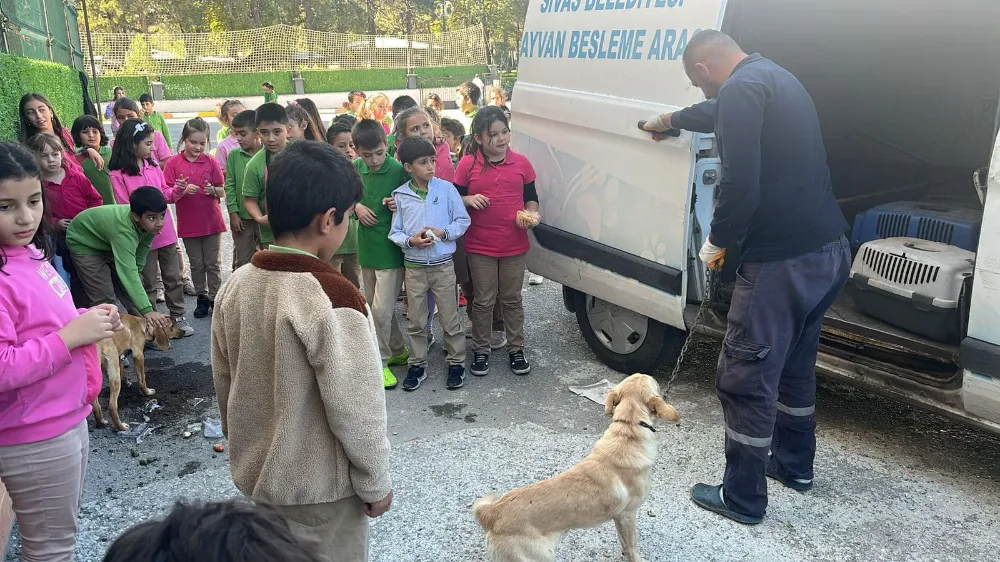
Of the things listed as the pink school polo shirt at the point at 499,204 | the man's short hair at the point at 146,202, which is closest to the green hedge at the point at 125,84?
the man's short hair at the point at 146,202

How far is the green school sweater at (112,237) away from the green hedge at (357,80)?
30.5m

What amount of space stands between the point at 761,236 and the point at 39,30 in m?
10.3

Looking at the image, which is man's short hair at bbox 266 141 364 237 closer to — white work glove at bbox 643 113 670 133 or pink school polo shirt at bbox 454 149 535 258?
white work glove at bbox 643 113 670 133

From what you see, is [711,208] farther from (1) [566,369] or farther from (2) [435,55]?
(2) [435,55]

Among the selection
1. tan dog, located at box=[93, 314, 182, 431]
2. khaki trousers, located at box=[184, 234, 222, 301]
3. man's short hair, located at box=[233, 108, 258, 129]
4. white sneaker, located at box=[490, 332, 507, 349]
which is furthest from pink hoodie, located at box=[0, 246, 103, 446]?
khaki trousers, located at box=[184, 234, 222, 301]

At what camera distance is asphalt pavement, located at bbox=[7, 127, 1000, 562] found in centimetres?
299

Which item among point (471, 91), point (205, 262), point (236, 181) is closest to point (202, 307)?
point (205, 262)

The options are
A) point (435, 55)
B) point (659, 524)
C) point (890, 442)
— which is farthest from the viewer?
point (435, 55)

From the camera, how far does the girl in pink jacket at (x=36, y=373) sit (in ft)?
6.60

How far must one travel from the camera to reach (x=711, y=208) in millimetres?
3924

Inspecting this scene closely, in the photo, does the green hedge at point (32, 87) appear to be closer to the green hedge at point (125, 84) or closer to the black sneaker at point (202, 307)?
the black sneaker at point (202, 307)

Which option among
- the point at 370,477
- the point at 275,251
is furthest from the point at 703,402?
the point at 275,251

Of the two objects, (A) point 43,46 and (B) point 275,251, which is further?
(A) point 43,46

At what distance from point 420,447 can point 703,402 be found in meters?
1.69
